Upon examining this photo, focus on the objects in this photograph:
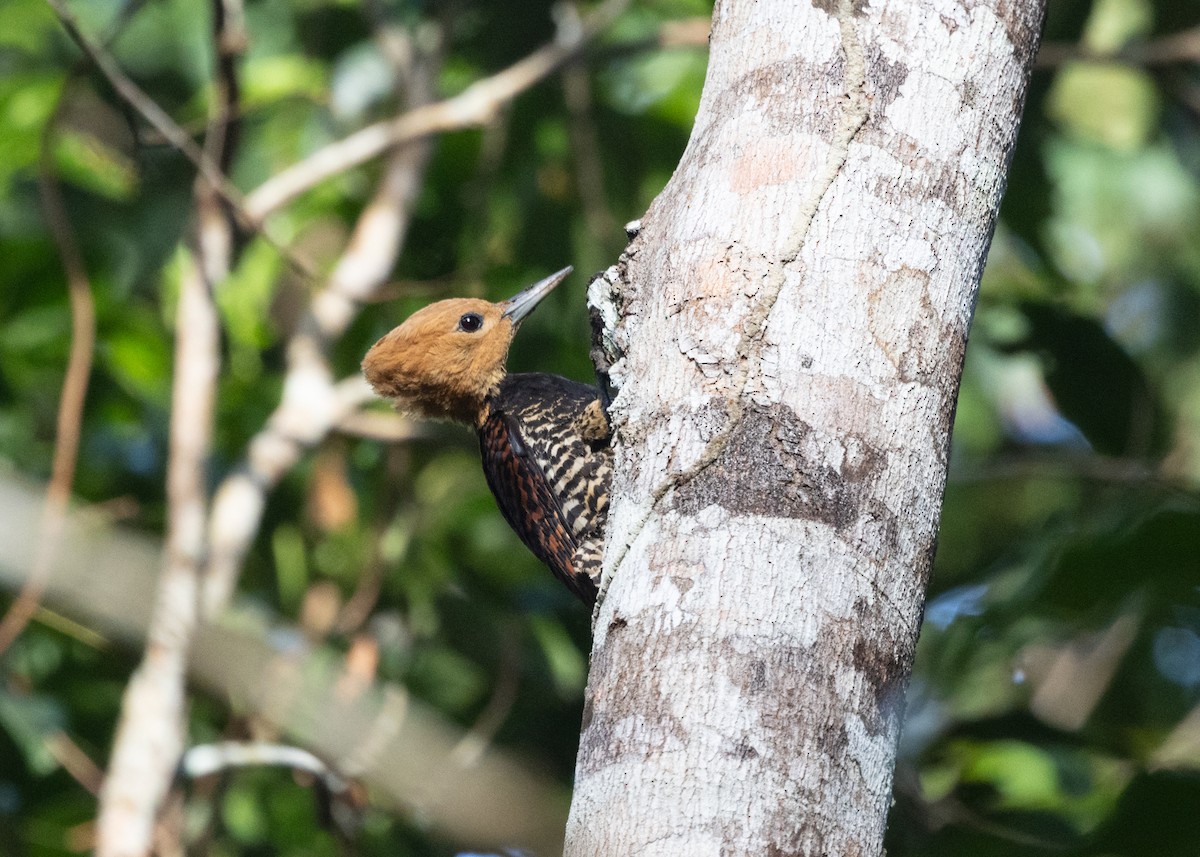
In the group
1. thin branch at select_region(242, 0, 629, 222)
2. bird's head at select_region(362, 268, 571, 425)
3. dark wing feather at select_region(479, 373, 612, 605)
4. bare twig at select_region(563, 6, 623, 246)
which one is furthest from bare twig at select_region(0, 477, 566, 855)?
bare twig at select_region(563, 6, 623, 246)

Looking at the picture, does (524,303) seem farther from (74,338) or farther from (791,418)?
(791,418)

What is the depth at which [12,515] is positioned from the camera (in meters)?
1.40

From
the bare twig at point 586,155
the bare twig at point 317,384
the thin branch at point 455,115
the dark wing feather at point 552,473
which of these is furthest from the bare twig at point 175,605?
the bare twig at point 586,155

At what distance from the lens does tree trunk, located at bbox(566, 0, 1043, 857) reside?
1.89m

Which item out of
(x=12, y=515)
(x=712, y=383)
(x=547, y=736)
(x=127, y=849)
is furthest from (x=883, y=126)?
(x=547, y=736)

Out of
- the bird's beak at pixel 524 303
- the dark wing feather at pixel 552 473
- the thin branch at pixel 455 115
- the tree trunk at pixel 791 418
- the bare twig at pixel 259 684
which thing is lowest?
the bare twig at pixel 259 684

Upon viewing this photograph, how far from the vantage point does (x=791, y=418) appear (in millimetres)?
2166

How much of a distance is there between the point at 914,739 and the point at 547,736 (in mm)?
2026

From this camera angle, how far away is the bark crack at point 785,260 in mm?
2186

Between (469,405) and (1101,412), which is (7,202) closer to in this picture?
(469,405)

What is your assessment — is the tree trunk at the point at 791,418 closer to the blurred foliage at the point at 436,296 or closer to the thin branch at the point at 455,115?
the blurred foliage at the point at 436,296

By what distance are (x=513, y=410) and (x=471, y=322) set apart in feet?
1.48

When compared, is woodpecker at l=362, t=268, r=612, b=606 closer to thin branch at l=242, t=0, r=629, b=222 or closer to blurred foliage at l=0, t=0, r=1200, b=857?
blurred foliage at l=0, t=0, r=1200, b=857

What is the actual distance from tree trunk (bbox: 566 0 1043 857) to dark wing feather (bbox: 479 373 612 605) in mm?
2359
